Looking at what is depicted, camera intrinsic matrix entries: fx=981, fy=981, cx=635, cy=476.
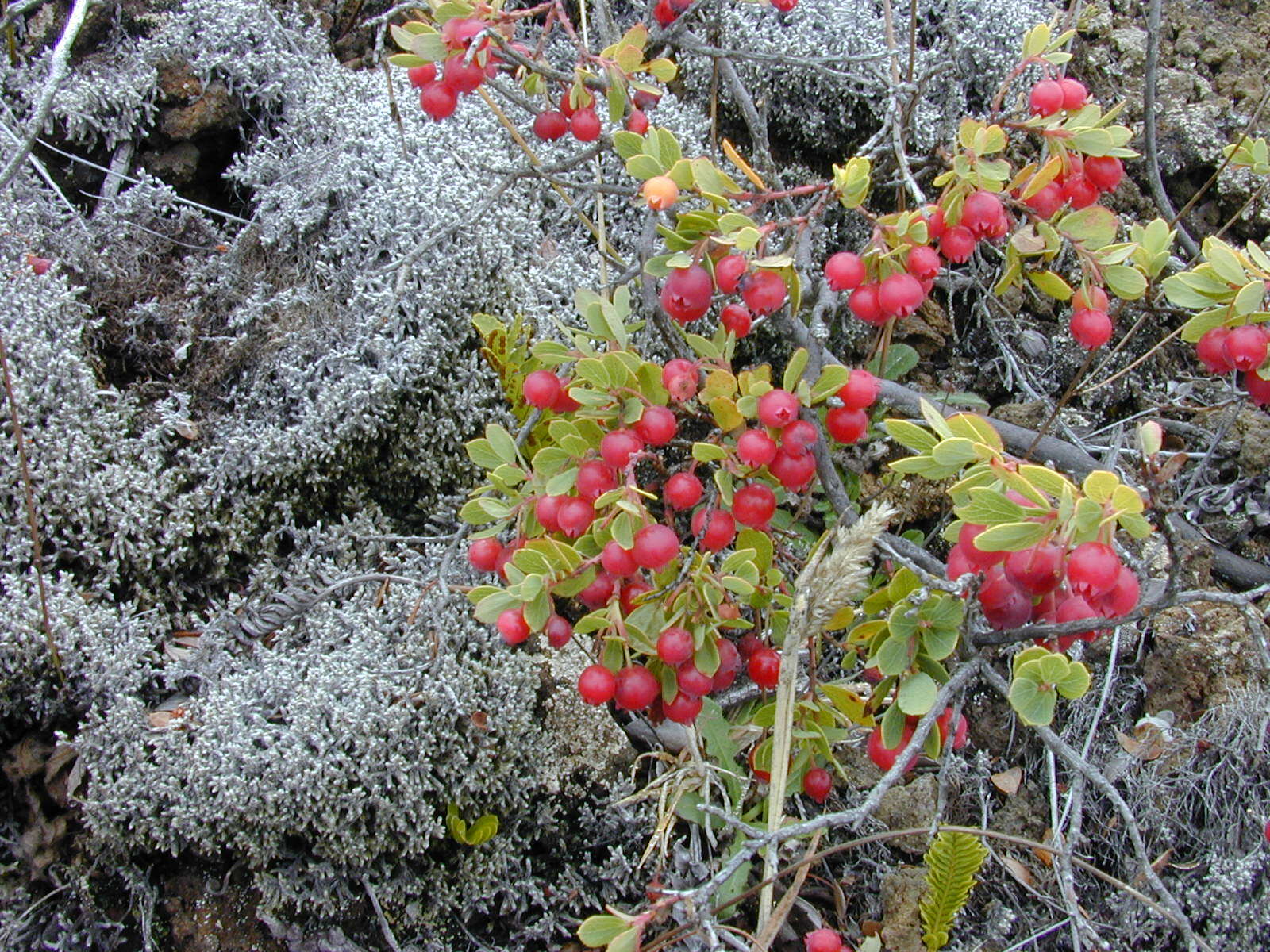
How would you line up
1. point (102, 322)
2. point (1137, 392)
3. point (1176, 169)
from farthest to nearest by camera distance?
1. point (1176, 169)
2. point (1137, 392)
3. point (102, 322)

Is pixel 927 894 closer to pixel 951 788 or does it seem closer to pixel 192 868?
pixel 951 788

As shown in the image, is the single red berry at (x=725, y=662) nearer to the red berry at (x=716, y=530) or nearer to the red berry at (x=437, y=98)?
the red berry at (x=716, y=530)

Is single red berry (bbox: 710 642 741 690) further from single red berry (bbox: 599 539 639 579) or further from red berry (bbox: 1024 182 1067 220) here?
red berry (bbox: 1024 182 1067 220)

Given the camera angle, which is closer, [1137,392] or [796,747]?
[796,747]

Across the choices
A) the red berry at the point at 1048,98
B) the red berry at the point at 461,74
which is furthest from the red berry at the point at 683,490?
the red berry at the point at 1048,98

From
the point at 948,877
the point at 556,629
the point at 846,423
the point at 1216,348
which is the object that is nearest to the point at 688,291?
the point at 846,423

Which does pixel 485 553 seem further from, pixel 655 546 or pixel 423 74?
pixel 423 74

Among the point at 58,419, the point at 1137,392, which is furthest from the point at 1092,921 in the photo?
the point at 58,419
